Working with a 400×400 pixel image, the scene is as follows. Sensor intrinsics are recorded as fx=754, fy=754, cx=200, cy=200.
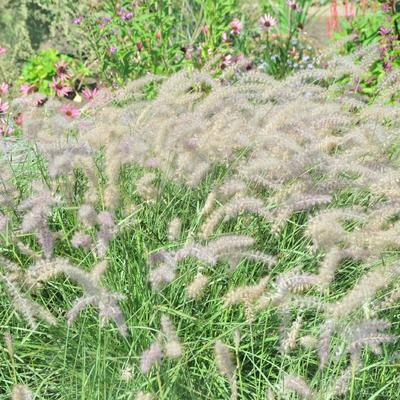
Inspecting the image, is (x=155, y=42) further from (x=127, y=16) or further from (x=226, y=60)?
(x=226, y=60)

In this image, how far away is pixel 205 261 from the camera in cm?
264

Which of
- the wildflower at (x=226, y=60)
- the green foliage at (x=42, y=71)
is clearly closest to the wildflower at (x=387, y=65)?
the wildflower at (x=226, y=60)

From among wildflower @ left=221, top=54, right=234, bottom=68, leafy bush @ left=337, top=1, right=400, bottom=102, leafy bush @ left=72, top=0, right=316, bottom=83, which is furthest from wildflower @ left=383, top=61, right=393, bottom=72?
wildflower @ left=221, top=54, right=234, bottom=68

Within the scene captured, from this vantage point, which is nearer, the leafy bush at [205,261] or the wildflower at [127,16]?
the leafy bush at [205,261]

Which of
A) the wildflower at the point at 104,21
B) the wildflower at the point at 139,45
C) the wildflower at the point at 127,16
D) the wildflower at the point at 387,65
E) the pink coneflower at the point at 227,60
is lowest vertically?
the pink coneflower at the point at 227,60

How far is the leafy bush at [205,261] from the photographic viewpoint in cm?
224

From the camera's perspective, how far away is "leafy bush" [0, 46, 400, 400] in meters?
2.24

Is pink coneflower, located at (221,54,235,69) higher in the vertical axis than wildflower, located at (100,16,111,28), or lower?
lower

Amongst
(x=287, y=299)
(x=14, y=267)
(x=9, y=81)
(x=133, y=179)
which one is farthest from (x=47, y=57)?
(x=287, y=299)

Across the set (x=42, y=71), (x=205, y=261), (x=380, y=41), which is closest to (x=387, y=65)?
(x=380, y=41)

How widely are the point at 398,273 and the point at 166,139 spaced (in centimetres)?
109

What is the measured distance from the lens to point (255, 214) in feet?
9.73

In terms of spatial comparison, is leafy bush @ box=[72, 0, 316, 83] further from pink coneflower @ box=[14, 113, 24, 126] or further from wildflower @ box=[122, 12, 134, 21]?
pink coneflower @ box=[14, 113, 24, 126]

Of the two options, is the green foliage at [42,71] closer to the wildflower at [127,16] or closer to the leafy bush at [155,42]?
A: the leafy bush at [155,42]
